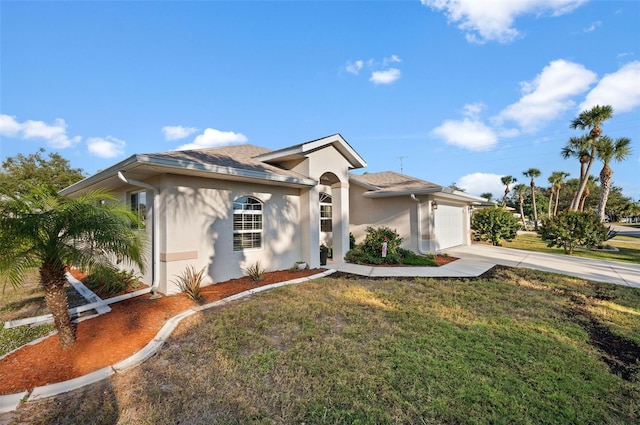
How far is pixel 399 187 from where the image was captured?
1344cm

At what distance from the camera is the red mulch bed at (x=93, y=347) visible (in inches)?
136

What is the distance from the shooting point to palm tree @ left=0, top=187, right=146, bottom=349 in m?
3.58

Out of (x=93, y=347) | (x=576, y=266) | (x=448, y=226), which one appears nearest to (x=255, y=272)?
(x=93, y=347)

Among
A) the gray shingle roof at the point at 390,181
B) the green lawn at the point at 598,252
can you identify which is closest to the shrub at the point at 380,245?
the gray shingle roof at the point at 390,181

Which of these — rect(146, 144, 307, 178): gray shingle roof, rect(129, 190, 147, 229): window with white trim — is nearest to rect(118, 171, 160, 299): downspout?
rect(129, 190, 147, 229): window with white trim

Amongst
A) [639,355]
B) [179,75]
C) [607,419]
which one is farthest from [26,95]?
[639,355]

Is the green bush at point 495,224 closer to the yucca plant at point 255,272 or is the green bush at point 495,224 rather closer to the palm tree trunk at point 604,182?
the palm tree trunk at point 604,182

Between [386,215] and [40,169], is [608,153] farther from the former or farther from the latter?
[40,169]

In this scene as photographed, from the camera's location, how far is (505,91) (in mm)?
15375

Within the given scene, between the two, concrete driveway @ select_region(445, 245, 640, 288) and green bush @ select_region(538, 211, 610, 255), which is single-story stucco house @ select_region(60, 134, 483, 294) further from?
green bush @ select_region(538, 211, 610, 255)

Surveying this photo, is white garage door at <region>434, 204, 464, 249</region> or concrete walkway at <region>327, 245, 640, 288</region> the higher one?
white garage door at <region>434, 204, 464, 249</region>

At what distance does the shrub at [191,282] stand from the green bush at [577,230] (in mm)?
18102

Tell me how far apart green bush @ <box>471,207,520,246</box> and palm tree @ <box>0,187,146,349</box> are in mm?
20492

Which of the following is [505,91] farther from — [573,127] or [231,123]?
[231,123]
